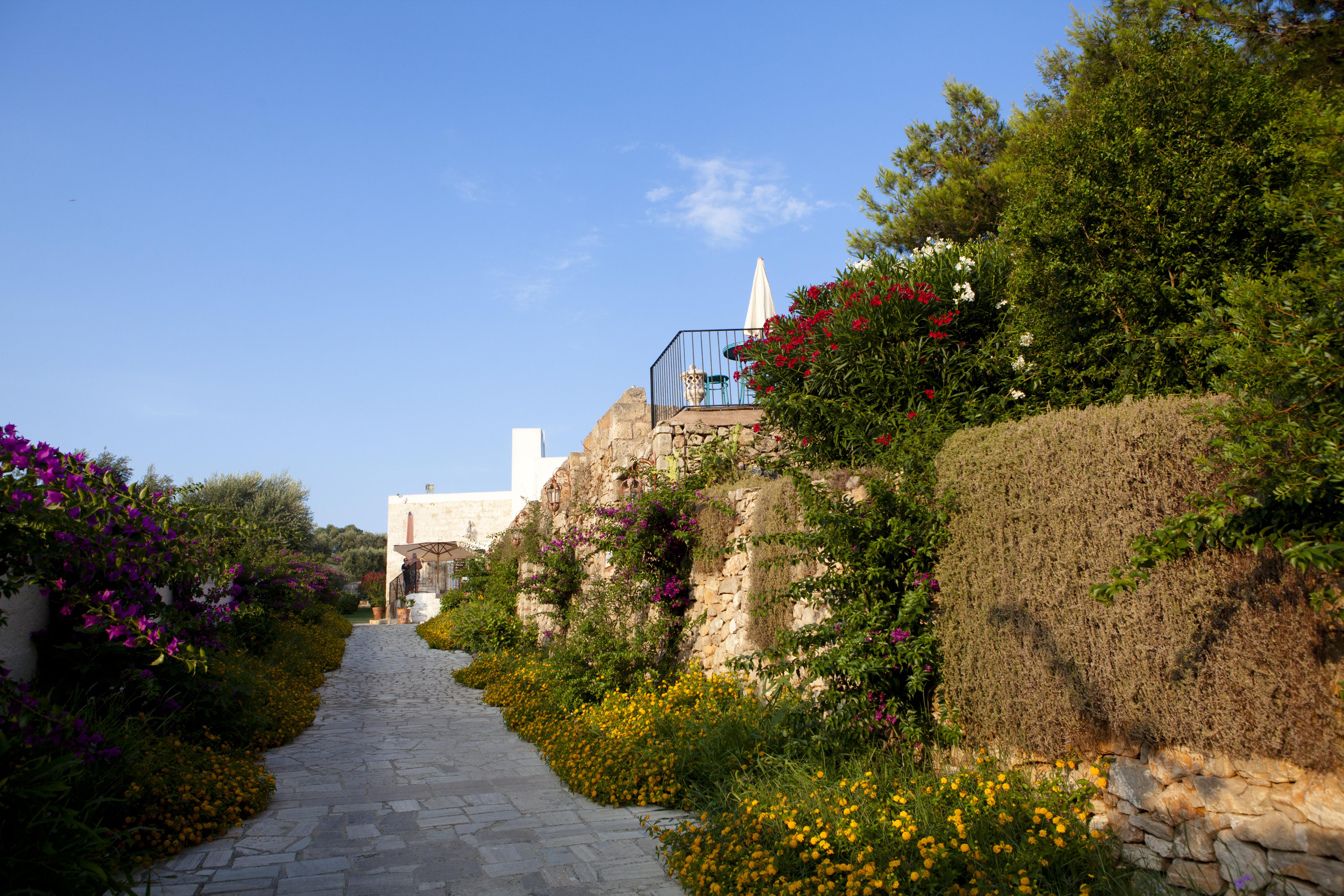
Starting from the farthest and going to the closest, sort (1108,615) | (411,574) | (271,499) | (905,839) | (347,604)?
(411,574) < (347,604) < (271,499) < (1108,615) < (905,839)

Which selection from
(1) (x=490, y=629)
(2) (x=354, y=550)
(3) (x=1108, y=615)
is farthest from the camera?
(2) (x=354, y=550)

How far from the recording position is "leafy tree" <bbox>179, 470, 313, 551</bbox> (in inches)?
901

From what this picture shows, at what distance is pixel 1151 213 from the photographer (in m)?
5.21

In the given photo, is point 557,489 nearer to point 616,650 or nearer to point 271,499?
point 616,650

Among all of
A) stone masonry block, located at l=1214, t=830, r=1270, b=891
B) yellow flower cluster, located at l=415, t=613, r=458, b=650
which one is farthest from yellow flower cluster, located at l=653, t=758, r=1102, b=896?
yellow flower cluster, located at l=415, t=613, r=458, b=650

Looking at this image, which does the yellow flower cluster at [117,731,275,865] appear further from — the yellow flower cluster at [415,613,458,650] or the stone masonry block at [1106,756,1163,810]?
the yellow flower cluster at [415,613,458,650]

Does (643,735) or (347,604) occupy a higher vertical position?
(347,604)

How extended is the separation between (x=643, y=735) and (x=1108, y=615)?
3.48m

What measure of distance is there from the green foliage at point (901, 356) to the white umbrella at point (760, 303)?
12.7 ft

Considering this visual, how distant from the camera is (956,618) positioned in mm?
4383

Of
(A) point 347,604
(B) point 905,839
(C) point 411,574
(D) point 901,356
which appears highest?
(D) point 901,356

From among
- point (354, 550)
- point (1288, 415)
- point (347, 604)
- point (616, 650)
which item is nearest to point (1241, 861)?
point (1288, 415)

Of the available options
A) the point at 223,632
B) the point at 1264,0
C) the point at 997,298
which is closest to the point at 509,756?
the point at 223,632

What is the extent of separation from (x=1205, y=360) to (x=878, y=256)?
3425 mm
